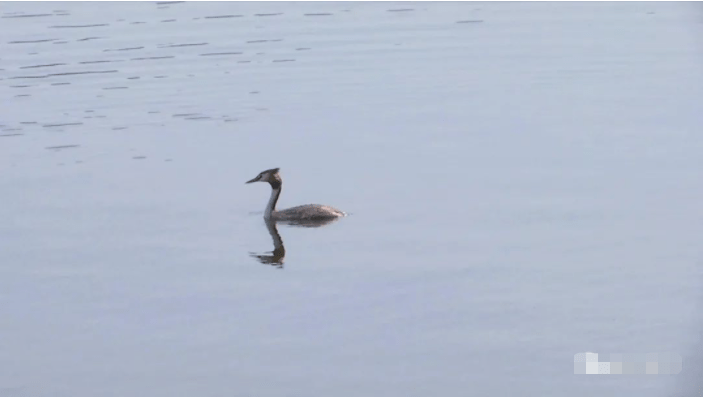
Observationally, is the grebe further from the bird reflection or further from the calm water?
the calm water

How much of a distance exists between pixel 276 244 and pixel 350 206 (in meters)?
1.79

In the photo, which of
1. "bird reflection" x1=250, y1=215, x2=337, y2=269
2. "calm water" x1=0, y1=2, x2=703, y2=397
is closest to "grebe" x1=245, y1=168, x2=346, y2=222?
"bird reflection" x1=250, y1=215, x2=337, y2=269

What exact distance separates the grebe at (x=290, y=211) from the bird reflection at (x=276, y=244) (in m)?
0.04

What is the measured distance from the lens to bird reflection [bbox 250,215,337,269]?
1730 cm

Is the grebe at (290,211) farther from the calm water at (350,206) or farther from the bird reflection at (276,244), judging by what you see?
the calm water at (350,206)

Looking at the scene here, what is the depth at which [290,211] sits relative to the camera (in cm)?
1930

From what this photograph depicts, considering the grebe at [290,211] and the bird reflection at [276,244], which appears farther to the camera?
the grebe at [290,211]

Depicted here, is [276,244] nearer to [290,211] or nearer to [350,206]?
[290,211]

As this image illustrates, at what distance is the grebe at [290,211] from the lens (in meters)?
19.0

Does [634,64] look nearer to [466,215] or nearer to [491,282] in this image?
[466,215]

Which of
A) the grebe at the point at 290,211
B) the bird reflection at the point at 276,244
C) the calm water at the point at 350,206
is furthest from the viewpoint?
the grebe at the point at 290,211

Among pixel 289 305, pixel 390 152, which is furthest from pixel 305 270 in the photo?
pixel 390 152

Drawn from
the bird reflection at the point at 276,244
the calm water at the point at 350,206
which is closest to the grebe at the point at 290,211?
the bird reflection at the point at 276,244

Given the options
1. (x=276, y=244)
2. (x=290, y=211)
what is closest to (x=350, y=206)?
(x=290, y=211)
